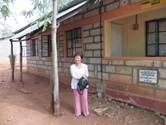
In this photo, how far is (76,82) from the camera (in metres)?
7.15

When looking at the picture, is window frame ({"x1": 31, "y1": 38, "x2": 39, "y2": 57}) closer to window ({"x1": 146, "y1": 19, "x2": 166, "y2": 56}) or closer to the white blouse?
window ({"x1": 146, "y1": 19, "x2": 166, "y2": 56})

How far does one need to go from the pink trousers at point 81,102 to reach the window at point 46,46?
7263 millimetres

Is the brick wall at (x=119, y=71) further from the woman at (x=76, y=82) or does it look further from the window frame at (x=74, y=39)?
the woman at (x=76, y=82)

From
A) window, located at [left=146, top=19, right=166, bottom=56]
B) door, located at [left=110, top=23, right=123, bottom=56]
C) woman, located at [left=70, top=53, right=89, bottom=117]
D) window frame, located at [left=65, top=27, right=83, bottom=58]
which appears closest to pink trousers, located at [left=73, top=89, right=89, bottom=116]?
woman, located at [left=70, top=53, right=89, bottom=117]

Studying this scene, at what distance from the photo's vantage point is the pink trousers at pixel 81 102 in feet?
23.6

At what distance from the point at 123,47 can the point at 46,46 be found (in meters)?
5.39

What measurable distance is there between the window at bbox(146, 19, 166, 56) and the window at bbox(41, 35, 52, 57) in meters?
6.06

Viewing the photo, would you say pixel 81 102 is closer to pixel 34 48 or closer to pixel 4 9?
pixel 4 9

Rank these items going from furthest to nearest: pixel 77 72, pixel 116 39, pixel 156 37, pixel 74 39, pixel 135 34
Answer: pixel 74 39
pixel 116 39
pixel 135 34
pixel 156 37
pixel 77 72

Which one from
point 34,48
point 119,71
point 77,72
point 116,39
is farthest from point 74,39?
point 34,48

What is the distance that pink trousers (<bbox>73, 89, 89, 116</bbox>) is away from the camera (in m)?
7.20

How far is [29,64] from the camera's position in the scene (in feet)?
57.5

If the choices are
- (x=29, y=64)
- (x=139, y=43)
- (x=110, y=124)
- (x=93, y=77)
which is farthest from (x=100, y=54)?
(x=29, y=64)

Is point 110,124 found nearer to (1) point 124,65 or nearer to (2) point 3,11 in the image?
(1) point 124,65
